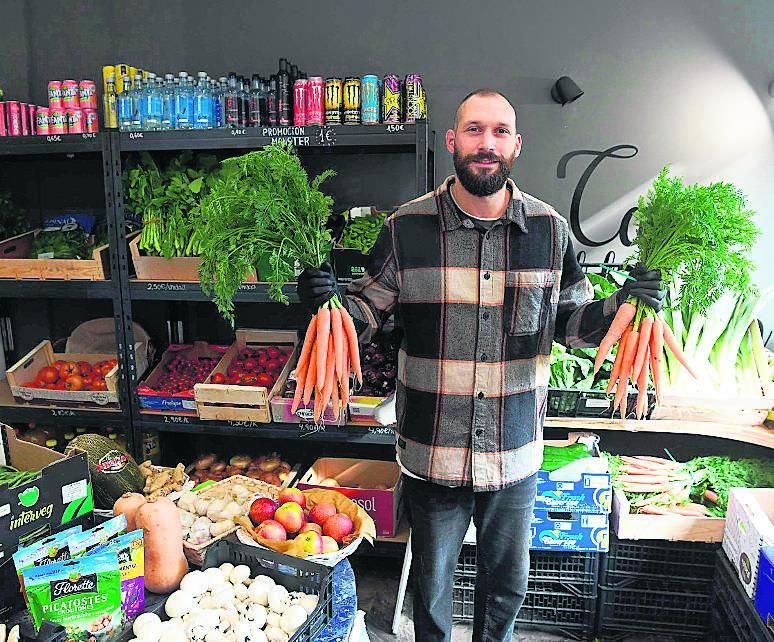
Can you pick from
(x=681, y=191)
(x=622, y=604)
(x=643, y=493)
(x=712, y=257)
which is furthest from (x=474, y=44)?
(x=622, y=604)

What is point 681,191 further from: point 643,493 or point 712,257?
point 643,493

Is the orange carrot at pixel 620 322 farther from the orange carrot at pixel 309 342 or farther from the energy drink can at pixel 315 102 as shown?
the energy drink can at pixel 315 102

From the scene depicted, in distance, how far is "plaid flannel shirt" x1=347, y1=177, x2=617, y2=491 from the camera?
207 centimetres

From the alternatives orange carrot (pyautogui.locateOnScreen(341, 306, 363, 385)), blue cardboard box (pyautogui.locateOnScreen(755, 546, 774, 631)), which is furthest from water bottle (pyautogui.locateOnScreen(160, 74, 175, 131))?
blue cardboard box (pyautogui.locateOnScreen(755, 546, 774, 631))

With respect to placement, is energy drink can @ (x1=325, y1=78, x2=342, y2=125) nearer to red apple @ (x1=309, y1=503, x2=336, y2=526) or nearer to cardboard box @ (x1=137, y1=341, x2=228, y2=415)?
cardboard box @ (x1=137, y1=341, x2=228, y2=415)

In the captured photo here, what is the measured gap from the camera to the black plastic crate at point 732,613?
2.31 metres

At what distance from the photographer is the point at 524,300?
2.08 meters

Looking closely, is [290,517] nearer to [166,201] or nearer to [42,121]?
[166,201]

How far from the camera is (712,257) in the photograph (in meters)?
2.09

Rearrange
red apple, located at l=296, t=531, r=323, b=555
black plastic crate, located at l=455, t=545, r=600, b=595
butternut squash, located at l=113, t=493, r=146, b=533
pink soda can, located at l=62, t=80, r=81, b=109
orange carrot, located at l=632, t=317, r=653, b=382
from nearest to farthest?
butternut squash, located at l=113, t=493, r=146, b=533 < red apple, located at l=296, t=531, r=323, b=555 < orange carrot, located at l=632, t=317, r=653, b=382 < black plastic crate, located at l=455, t=545, r=600, b=595 < pink soda can, located at l=62, t=80, r=81, b=109

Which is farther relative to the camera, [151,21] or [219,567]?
[151,21]

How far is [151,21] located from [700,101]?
262 cm

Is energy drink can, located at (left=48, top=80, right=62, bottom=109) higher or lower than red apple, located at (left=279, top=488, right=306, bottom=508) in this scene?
higher

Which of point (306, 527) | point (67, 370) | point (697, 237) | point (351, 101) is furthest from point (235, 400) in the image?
point (697, 237)
